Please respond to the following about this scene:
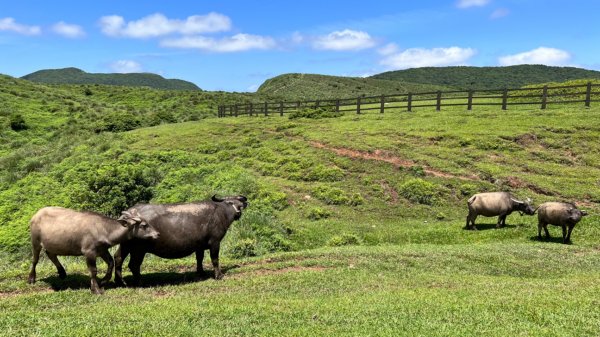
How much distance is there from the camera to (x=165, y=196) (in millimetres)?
24000

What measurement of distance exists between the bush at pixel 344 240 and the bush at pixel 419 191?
20.4 feet

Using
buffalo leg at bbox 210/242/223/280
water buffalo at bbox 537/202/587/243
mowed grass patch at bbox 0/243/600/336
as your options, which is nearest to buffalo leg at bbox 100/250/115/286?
mowed grass patch at bbox 0/243/600/336

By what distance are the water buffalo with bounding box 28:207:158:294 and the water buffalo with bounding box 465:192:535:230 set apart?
14375 millimetres

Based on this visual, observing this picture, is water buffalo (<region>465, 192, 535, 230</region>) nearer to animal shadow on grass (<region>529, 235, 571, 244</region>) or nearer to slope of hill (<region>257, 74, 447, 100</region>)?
animal shadow on grass (<region>529, 235, 571, 244</region>)

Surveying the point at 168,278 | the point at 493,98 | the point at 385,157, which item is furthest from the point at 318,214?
the point at 493,98

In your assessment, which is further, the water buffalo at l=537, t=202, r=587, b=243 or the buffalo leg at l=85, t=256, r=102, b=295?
the water buffalo at l=537, t=202, r=587, b=243

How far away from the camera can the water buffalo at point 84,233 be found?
9969 mm

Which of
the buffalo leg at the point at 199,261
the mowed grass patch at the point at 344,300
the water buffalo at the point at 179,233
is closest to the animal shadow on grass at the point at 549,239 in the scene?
the mowed grass patch at the point at 344,300

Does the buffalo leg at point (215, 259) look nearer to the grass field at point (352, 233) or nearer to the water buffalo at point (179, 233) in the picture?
the water buffalo at point (179, 233)

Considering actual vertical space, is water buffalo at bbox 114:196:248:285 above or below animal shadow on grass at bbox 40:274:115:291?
above

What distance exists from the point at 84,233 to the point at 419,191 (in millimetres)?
17706

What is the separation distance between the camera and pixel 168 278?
11.4 m

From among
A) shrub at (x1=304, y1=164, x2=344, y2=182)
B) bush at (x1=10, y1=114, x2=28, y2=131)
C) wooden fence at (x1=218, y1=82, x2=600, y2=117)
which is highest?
wooden fence at (x1=218, y1=82, x2=600, y2=117)

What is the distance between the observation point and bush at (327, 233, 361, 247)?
59.2 feet
